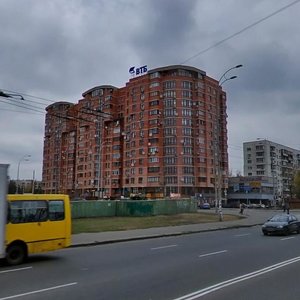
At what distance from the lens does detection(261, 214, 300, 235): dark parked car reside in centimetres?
2467

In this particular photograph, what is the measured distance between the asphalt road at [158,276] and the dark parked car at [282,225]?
8919 mm

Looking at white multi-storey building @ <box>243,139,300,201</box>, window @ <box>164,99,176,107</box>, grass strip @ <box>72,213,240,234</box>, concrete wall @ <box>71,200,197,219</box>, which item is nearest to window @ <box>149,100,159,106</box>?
window @ <box>164,99,176,107</box>

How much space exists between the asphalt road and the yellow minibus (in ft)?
1.80

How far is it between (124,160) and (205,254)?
111 metres

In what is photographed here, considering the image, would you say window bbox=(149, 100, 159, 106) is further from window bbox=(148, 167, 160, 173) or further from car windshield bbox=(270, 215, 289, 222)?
car windshield bbox=(270, 215, 289, 222)

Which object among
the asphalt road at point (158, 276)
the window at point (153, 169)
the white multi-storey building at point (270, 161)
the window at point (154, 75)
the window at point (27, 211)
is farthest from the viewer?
the white multi-storey building at point (270, 161)

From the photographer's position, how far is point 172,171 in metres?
113

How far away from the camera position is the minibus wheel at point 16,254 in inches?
509

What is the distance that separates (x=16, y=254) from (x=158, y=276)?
201 inches

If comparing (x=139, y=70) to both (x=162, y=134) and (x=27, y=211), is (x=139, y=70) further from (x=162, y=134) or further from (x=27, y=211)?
(x=27, y=211)

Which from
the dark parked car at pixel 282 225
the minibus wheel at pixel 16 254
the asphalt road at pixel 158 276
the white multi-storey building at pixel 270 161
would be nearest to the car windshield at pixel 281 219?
the dark parked car at pixel 282 225

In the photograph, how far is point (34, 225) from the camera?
1373 centimetres

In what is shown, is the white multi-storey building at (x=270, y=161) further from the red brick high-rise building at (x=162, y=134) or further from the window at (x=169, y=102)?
the window at (x=169, y=102)

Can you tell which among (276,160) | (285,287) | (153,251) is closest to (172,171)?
(276,160)
